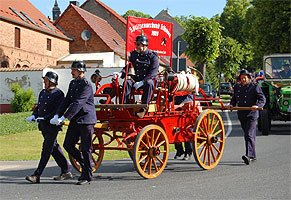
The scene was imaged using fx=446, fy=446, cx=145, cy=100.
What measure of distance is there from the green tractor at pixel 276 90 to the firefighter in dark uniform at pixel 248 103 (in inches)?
232

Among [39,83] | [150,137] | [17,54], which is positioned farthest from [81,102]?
[17,54]

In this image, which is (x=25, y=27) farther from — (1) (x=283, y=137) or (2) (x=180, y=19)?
(2) (x=180, y=19)

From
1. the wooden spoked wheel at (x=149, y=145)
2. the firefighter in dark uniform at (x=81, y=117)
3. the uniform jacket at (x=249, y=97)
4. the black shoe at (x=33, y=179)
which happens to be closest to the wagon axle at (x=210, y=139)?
the uniform jacket at (x=249, y=97)

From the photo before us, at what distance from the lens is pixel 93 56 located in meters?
43.7

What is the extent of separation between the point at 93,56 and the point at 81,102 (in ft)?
122

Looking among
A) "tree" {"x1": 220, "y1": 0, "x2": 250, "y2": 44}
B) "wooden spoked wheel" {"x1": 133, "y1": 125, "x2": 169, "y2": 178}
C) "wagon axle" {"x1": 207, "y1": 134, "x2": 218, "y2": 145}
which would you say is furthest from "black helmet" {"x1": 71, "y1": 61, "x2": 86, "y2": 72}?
"tree" {"x1": 220, "y1": 0, "x2": 250, "y2": 44}

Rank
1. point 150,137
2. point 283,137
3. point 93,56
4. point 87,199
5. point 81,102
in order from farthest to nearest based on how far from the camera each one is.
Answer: point 93,56 → point 283,137 → point 150,137 → point 81,102 → point 87,199

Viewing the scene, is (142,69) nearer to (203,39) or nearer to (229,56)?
(203,39)

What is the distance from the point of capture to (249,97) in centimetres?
1000

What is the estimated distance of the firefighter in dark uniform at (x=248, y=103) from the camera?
31.4 ft

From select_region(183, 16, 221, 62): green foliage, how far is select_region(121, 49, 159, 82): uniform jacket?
1795 cm

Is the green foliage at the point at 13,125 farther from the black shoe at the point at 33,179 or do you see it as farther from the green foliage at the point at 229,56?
the green foliage at the point at 229,56

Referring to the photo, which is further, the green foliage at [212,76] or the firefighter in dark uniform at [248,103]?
the green foliage at [212,76]

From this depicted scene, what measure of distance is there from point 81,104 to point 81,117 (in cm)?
22
